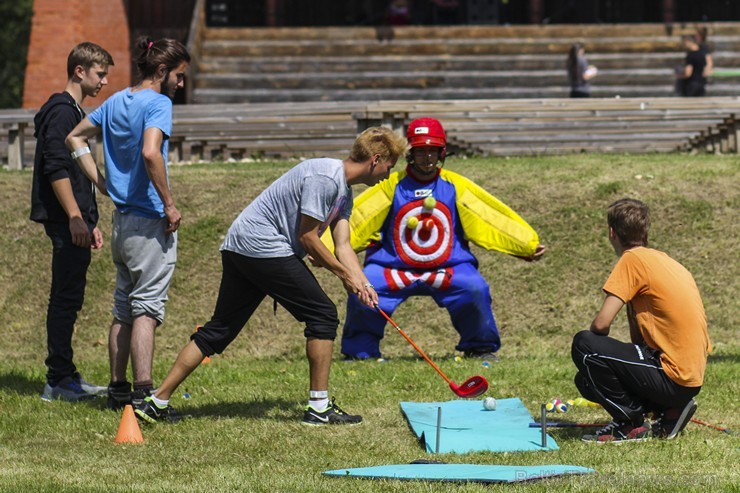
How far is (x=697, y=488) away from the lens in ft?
17.7

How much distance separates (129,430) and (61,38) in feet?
57.6

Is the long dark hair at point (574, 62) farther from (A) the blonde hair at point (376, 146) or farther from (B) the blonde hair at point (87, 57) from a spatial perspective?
(A) the blonde hair at point (376, 146)

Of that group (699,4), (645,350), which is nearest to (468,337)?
(645,350)

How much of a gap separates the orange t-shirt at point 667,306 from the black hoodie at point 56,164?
3.31 meters

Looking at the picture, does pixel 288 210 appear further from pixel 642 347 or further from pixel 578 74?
pixel 578 74

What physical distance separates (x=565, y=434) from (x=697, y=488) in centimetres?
140

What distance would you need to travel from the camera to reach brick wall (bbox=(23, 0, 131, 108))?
22.9 m

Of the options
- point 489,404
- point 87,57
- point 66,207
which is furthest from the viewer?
point 87,57

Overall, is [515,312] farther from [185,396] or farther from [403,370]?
[185,396]

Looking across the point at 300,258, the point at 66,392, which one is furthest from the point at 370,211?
the point at 66,392

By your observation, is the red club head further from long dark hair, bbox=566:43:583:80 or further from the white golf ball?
long dark hair, bbox=566:43:583:80

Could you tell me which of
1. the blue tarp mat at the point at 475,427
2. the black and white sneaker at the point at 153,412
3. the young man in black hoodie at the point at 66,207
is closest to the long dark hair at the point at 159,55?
the young man in black hoodie at the point at 66,207

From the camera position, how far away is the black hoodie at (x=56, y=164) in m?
7.78

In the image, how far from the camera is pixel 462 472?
18.6 feet
